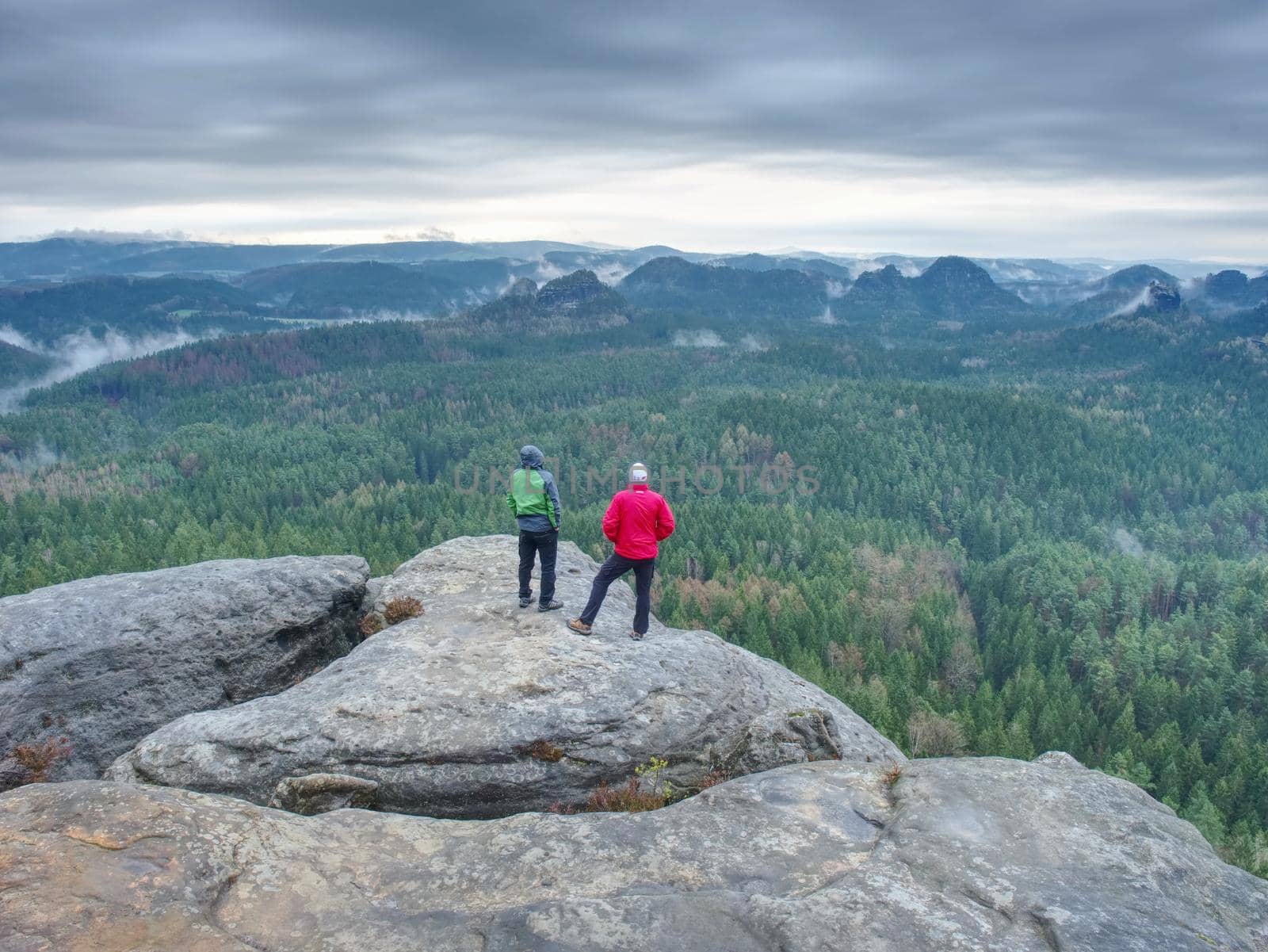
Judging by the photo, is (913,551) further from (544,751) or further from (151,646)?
(151,646)

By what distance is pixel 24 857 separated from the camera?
1230cm

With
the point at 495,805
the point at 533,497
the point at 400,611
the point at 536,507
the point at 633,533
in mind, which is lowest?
the point at 495,805

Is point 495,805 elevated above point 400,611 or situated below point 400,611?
below

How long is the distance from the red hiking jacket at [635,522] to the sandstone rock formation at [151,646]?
1105cm

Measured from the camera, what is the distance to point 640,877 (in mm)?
13969

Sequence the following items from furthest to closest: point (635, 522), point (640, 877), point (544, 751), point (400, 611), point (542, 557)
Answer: point (400, 611) → point (542, 557) → point (635, 522) → point (544, 751) → point (640, 877)

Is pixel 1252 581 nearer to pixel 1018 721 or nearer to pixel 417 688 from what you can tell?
pixel 1018 721

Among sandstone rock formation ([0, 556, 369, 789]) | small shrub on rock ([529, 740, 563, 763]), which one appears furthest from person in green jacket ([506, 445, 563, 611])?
sandstone rock formation ([0, 556, 369, 789])

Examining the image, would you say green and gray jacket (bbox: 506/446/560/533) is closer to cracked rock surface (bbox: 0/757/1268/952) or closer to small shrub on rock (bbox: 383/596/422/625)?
small shrub on rock (bbox: 383/596/422/625)

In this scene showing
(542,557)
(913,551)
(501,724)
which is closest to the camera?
(501,724)

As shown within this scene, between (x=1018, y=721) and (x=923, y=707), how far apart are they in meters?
7.64

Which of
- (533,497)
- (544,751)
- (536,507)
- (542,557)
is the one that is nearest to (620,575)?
(542,557)

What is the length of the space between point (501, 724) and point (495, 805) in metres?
1.82

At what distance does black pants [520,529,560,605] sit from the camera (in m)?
24.1
